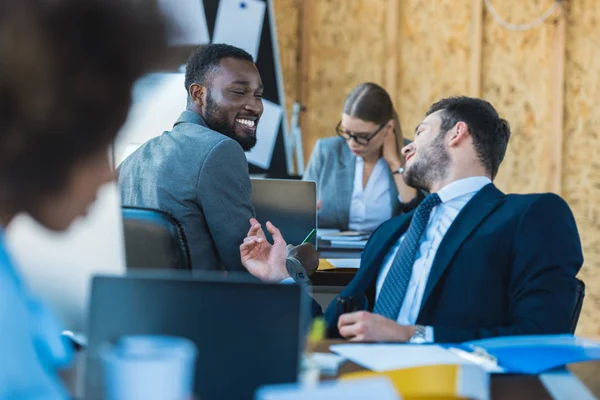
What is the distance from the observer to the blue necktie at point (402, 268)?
168 centimetres

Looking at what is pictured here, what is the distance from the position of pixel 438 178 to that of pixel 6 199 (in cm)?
138

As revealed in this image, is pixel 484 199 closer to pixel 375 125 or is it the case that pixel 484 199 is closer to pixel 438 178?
pixel 438 178

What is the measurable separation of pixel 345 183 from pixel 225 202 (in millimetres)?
1845

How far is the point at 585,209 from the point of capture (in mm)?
4910

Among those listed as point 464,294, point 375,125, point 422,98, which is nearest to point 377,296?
point 464,294

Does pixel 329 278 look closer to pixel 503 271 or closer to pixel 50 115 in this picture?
pixel 503 271

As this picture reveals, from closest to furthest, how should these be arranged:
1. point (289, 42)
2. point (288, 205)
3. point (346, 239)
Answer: point (288, 205)
point (346, 239)
point (289, 42)

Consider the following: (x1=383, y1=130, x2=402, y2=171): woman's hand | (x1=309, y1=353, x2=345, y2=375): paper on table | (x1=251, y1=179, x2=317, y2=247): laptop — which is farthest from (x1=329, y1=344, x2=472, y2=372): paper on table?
(x1=383, y1=130, x2=402, y2=171): woman's hand

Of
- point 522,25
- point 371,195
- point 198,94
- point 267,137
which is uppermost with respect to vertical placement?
point 522,25

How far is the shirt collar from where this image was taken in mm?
1791

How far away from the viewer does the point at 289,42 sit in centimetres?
486

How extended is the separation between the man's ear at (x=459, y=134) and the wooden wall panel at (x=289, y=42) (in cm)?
303

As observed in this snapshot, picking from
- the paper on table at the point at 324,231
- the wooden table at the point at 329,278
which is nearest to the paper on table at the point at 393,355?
the wooden table at the point at 329,278

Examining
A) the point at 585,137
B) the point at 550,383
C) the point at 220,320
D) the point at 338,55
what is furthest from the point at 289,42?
the point at 220,320
